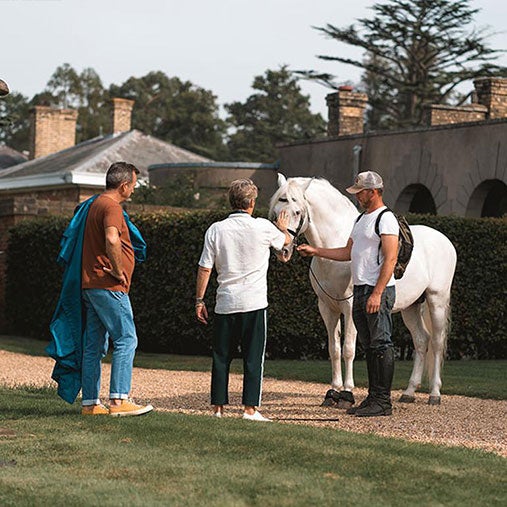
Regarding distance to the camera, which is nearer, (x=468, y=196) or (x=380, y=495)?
(x=380, y=495)

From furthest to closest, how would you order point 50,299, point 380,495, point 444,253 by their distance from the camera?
point 50,299
point 444,253
point 380,495

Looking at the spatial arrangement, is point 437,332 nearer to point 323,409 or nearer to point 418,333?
point 418,333

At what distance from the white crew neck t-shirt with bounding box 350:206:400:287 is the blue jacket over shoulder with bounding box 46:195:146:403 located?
76.4 inches

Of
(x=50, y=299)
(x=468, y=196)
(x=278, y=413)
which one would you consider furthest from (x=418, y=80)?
(x=278, y=413)

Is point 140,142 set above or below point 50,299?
above

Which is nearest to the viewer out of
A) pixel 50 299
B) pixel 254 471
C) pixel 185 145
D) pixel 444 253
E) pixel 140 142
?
pixel 254 471

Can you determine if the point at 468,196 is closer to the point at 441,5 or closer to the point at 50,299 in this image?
the point at 50,299

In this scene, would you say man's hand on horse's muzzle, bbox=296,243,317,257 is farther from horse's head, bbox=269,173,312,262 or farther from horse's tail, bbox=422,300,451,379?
horse's tail, bbox=422,300,451,379

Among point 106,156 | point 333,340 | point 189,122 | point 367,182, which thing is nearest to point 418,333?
point 333,340

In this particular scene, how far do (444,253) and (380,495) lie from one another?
19.2ft

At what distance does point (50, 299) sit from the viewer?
69.5 feet

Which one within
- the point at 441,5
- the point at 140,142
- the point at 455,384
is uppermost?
the point at 441,5

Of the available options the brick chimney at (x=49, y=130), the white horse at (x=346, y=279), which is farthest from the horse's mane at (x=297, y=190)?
the brick chimney at (x=49, y=130)

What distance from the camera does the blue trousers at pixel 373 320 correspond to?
9.91 meters
